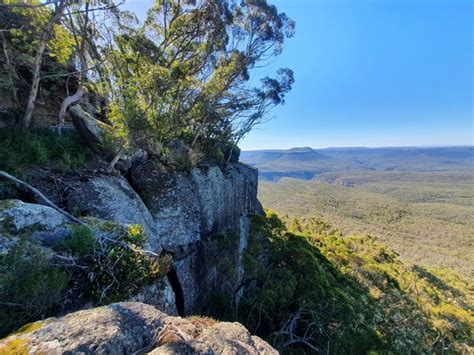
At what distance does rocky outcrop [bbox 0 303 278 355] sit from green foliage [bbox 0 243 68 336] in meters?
0.43

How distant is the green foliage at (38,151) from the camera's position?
5655mm

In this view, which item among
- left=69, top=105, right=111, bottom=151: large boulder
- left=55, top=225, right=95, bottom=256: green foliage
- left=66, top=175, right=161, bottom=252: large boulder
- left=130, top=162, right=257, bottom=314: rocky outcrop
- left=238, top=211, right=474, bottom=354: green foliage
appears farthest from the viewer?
left=238, top=211, right=474, bottom=354: green foliage

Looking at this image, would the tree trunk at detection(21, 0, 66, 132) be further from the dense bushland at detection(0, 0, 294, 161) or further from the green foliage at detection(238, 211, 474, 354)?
the green foliage at detection(238, 211, 474, 354)

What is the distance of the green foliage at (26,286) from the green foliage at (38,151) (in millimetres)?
3605

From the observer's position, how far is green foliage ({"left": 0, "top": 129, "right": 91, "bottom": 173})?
5.66 meters

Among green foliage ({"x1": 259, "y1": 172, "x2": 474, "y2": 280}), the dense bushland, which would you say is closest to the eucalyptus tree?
the dense bushland

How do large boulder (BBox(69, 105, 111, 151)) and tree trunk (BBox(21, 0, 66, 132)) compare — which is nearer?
tree trunk (BBox(21, 0, 66, 132))

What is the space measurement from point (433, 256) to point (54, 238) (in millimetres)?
65116

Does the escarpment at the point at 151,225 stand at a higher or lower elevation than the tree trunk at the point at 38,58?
lower

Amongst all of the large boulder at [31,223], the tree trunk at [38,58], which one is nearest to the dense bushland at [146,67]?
the tree trunk at [38,58]

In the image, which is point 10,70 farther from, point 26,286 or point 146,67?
point 26,286

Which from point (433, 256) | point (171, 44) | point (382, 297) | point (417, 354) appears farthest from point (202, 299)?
point (433, 256)

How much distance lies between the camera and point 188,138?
13.1 meters

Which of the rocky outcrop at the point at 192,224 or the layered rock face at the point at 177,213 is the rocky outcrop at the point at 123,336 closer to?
the layered rock face at the point at 177,213
